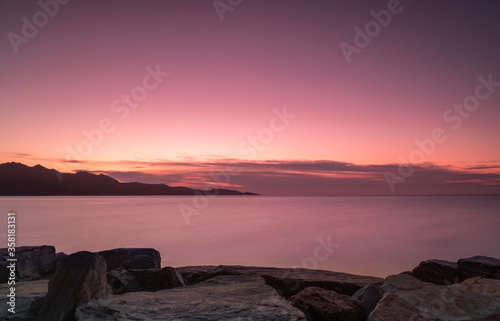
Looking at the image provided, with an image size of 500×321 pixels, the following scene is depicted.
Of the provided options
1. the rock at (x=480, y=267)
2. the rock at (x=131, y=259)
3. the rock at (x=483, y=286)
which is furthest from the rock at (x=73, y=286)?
the rock at (x=480, y=267)

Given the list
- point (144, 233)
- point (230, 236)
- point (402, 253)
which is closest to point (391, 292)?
point (402, 253)

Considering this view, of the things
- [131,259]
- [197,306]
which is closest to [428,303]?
[197,306]

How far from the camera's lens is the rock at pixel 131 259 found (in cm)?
816

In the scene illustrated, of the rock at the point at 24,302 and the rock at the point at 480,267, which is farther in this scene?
the rock at the point at 480,267

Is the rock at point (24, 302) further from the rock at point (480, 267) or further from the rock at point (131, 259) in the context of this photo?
the rock at point (480, 267)

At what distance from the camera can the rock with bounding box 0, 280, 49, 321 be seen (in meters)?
4.78

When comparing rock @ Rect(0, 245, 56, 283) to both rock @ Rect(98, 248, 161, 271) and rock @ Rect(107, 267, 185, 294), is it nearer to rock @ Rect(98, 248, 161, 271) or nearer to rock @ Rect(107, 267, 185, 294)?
rock @ Rect(98, 248, 161, 271)

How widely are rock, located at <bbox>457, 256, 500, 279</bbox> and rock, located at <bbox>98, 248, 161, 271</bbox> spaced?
6634 mm

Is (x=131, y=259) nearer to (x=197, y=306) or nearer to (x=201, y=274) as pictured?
(x=201, y=274)

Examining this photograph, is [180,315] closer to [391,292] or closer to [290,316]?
[290,316]

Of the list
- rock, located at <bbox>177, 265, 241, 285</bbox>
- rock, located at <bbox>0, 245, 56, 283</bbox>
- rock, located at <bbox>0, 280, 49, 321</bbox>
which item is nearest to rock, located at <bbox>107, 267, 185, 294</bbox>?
rock, located at <bbox>0, 280, 49, 321</bbox>

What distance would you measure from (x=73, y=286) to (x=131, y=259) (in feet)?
11.4

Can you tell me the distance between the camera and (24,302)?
200 inches

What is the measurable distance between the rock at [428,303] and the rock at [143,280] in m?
3.43
